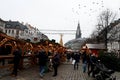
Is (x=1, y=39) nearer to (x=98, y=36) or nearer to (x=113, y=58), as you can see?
(x=113, y=58)

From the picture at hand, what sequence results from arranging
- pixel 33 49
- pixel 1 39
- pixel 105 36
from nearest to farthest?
1. pixel 1 39
2. pixel 33 49
3. pixel 105 36

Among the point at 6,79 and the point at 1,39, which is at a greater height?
the point at 1,39

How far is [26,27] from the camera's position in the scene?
143 metres

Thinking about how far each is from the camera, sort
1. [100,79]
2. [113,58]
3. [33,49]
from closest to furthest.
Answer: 1. [100,79]
2. [33,49]
3. [113,58]

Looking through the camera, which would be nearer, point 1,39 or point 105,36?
point 1,39

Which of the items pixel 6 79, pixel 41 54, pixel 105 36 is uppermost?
pixel 105 36

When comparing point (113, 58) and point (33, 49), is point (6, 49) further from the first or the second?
point (113, 58)

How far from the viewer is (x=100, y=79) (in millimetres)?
15398

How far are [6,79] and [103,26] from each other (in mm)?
59868

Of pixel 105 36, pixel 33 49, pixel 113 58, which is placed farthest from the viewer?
pixel 105 36

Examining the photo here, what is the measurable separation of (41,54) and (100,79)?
4378mm

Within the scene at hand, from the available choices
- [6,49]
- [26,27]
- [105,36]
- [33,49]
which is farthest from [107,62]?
[26,27]

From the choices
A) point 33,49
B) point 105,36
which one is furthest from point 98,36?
point 33,49

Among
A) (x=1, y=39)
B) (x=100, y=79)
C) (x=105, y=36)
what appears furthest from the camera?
(x=105, y=36)
